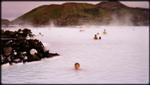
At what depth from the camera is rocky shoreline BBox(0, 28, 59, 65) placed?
47.8ft

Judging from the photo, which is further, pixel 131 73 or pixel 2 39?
pixel 2 39

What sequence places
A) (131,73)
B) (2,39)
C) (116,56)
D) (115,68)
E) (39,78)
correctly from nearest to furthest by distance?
(39,78) → (131,73) → (115,68) → (2,39) → (116,56)

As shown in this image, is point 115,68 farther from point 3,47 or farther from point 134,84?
point 3,47

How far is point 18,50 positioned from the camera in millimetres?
15461

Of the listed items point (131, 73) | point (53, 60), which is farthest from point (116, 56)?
point (131, 73)

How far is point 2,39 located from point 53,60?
8.63 ft

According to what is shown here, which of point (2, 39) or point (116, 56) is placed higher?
point (2, 39)

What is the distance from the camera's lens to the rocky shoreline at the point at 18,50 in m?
14.6

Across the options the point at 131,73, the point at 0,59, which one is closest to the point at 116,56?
the point at 131,73

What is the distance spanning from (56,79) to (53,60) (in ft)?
13.6

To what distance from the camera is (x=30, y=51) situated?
15.7 m

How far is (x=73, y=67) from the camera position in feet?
45.1

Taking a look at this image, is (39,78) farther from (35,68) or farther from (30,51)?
(30,51)

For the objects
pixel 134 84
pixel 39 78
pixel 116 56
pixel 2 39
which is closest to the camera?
pixel 134 84
